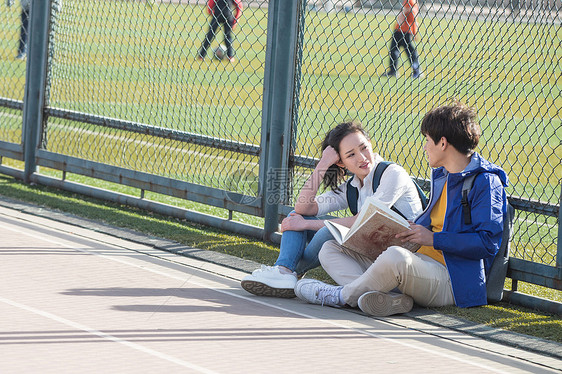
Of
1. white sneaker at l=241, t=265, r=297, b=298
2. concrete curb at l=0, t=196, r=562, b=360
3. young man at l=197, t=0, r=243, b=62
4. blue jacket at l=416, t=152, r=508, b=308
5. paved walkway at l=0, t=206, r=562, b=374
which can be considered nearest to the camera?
paved walkway at l=0, t=206, r=562, b=374

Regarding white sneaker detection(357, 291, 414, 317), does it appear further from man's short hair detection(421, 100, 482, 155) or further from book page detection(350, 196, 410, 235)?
man's short hair detection(421, 100, 482, 155)

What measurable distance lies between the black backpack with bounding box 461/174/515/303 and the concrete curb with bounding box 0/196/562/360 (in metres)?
0.39

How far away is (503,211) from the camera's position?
199 inches

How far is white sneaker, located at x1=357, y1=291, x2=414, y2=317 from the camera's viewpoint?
16.2 feet

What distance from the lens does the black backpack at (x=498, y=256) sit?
4.94 meters

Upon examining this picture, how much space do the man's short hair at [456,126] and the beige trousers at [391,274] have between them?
26.6 inches

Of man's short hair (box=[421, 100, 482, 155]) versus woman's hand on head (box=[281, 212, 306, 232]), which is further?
woman's hand on head (box=[281, 212, 306, 232])

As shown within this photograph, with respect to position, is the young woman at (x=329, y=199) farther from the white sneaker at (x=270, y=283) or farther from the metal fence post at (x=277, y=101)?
the metal fence post at (x=277, y=101)

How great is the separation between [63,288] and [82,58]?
3.68 metres

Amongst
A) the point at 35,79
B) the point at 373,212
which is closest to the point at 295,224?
the point at 373,212

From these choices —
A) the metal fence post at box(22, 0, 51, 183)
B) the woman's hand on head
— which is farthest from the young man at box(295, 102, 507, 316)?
the metal fence post at box(22, 0, 51, 183)

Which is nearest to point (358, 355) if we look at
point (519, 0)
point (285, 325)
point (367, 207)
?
point (285, 325)

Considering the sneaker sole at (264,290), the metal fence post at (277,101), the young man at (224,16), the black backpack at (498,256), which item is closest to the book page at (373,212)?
the black backpack at (498,256)

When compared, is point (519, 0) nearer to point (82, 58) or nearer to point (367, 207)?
point (367, 207)
